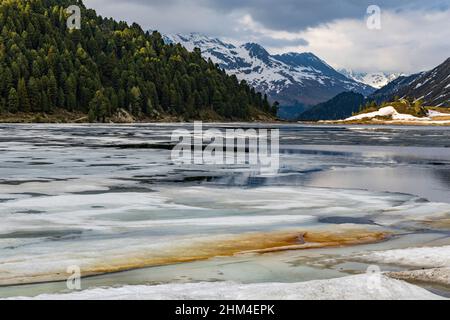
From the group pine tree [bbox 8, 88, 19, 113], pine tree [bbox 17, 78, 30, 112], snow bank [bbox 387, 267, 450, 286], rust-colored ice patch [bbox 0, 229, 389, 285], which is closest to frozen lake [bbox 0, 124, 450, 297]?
rust-colored ice patch [bbox 0, 229, 389, 285]

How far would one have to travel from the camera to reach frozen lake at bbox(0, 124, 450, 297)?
10.1m

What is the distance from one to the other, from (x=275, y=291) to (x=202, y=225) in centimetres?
639

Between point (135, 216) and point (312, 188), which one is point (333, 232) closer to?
point (135, 216)

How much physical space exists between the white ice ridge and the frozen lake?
55cm

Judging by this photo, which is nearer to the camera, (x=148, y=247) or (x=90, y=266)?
(x=90, y=266)

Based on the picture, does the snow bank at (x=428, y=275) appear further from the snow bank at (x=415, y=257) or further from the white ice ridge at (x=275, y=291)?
the white ice ridge at (x=275, y=291)

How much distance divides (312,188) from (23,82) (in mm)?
192054

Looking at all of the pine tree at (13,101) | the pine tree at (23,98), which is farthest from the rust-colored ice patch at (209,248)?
the pine tree at (23,98)

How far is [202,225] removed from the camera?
14.6 metres

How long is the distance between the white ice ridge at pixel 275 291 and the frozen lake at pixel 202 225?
555mm

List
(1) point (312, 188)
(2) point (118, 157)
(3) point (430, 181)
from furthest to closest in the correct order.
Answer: (2) point (118, 157), (3) point (430, 181), (1) point (312, 188)
